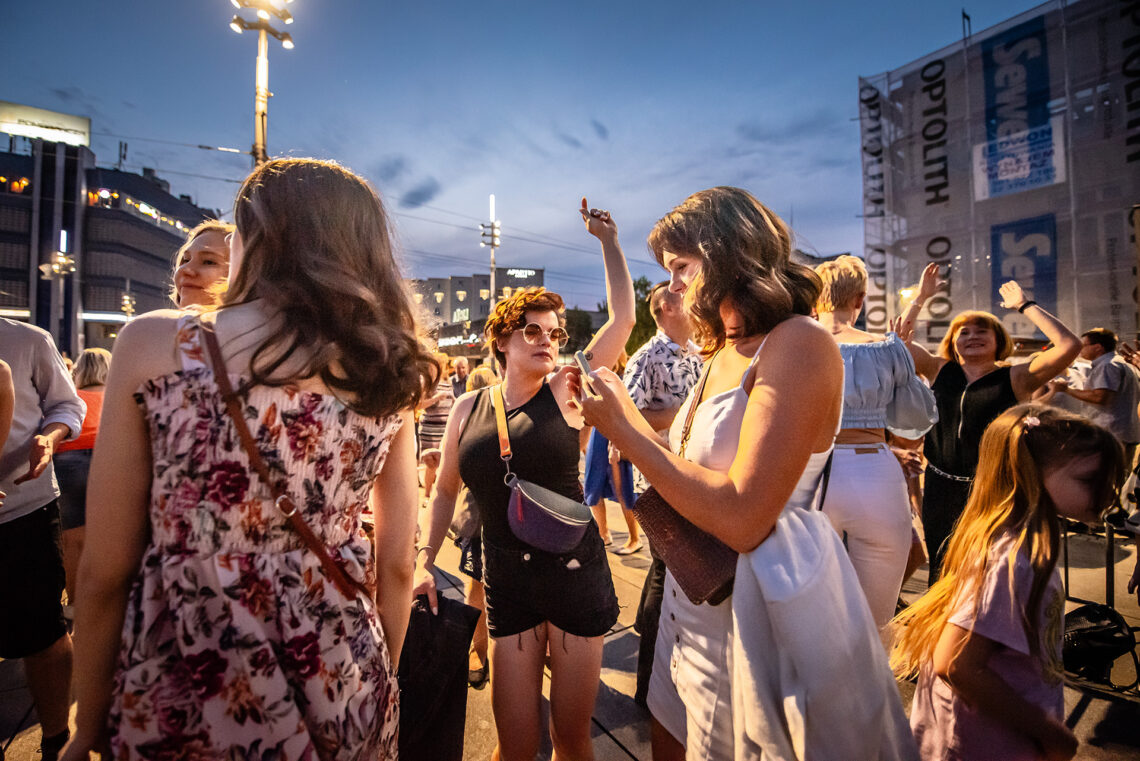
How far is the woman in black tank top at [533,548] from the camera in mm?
2041

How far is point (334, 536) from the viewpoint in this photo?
1255mm

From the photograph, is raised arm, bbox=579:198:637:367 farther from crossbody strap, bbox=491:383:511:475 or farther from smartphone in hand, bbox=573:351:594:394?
smartphone in hand, bbox=573:351:594:394

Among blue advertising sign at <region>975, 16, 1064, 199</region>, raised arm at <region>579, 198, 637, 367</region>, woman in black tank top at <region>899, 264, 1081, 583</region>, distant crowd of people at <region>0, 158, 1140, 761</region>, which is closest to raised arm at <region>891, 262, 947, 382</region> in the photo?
woman in black tank top at <region>899, 264, 1081, 583</region>

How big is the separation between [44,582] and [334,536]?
250 centimetres

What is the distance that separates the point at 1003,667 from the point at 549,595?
143cm

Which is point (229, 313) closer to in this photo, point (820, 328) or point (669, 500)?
point (669, 500)

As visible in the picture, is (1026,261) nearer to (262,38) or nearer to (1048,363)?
(1048,363)

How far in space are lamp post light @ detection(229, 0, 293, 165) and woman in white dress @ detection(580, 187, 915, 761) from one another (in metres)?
9.50

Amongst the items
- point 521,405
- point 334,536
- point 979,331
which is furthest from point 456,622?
point 979,331

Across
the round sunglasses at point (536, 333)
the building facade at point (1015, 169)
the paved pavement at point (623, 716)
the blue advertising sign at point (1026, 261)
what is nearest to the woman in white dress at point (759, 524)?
the round sunglasses at point (536, 333)

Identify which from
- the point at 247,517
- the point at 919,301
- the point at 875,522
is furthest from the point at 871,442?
the point at 247,517

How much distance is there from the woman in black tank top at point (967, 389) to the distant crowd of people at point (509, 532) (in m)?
2.00

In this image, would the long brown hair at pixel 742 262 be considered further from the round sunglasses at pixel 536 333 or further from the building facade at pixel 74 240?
the building facade at pixel 74 240

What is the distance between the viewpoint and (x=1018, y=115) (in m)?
19.3
